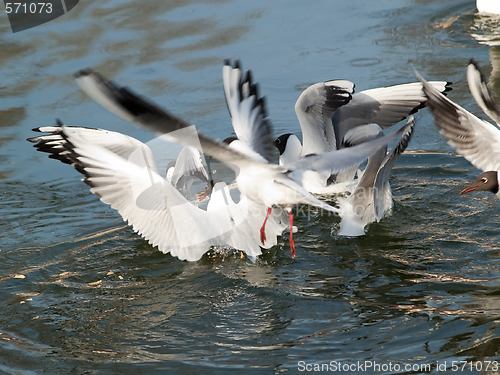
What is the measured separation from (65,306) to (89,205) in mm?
1759

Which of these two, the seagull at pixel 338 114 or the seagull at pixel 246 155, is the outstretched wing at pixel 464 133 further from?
the seagull at pixel 246 155

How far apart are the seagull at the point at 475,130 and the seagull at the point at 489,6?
4248mm

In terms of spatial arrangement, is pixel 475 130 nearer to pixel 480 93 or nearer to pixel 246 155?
pixel 480 93

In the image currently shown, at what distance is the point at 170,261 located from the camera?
6.00 metres

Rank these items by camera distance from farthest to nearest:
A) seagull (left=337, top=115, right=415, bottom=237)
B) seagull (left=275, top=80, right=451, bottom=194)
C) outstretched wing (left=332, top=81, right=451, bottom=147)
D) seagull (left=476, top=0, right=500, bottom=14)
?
seagull (left=476, top=0, right=500, bottom=14) → outstretched wing (left=332, top=81, right=451, bottom=147) → seagull (left=275, top=80, right=451, bottom=194) → seagull (left=337, top=115, right=415, bottom=237)

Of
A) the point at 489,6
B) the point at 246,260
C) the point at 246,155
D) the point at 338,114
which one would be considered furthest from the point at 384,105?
the point at 489,6

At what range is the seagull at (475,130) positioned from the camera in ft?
18.4

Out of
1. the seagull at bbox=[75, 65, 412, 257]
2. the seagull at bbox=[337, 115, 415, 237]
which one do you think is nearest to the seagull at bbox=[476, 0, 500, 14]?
the seagull at bbox=[337, 115, 415, 237]

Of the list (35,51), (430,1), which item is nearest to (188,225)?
(35,51)

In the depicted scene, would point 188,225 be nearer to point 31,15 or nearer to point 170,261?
point 170,261

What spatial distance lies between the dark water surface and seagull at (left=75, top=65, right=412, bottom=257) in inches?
26.7

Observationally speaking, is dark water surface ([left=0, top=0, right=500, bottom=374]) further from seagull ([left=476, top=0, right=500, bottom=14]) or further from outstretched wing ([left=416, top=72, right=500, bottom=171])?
outstretched wing ([left=416, top=72, right=500, bottom=171])

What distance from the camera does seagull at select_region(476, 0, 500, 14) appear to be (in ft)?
31.8

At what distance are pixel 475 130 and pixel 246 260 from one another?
6.36ft
